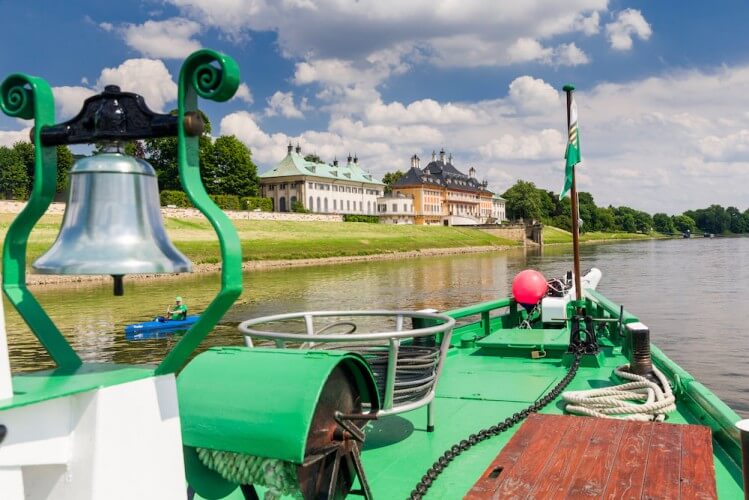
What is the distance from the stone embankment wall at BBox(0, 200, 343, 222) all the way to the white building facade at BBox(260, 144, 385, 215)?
18.3m

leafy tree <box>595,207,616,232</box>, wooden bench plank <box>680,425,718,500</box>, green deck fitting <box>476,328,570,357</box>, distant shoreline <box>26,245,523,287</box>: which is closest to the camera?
wooden bench plank <box>680,425,718,500</box>

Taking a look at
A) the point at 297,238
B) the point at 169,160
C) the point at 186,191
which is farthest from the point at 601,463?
the point at 169,160

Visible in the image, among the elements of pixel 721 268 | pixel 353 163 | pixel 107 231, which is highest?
pixel 353 163

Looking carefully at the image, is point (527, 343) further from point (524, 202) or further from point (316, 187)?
point (524, 202)

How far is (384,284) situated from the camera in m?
40.7

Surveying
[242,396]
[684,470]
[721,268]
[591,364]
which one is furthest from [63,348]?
[721,268]

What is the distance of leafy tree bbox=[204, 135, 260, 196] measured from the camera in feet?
286

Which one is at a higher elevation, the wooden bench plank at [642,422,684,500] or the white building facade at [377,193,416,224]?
the white building facade at [377,193,416,224]

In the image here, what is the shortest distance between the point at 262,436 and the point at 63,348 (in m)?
0.83

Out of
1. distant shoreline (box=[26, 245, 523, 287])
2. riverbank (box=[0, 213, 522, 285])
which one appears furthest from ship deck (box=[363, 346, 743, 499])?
riverbank (box=[0, 213, 522, 285])

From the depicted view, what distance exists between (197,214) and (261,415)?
66602 mm

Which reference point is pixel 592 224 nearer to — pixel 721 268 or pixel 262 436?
pixel 721 268

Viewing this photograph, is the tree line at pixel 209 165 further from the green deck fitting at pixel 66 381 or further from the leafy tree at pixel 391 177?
the green deck fitting at pixel 66 381

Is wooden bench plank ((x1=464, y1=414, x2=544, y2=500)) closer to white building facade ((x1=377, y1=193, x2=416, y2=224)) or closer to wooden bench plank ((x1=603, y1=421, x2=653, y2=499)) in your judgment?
wooden bench plank ((x1=603, y1=421, x2=653, y2=499))
